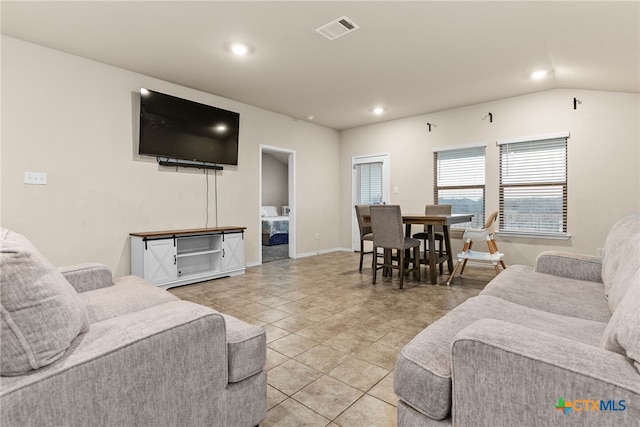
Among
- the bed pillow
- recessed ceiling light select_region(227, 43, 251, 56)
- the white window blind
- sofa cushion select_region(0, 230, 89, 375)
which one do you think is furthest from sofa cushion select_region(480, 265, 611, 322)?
the bed pillow

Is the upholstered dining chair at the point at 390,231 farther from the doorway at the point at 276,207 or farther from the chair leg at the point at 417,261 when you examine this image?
the doorway at the point at 276,207

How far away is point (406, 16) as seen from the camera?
266cm

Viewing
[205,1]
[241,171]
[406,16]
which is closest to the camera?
[205,1]

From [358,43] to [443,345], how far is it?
291 centimetres

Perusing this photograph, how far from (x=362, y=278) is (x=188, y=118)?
3.12 meters

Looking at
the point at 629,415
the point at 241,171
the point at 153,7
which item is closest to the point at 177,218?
the point at 241,171

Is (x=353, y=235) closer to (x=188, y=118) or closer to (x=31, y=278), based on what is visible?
(x=188, y=118)

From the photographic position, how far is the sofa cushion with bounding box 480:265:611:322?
5.23ft

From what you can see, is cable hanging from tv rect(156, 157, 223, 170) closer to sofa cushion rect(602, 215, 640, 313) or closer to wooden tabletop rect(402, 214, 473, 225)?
wooden tabletop rect(402, 214, 473, 225)

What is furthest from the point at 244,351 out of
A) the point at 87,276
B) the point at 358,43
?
the point at 358,43

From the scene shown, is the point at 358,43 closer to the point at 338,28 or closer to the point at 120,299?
the point at 338,28

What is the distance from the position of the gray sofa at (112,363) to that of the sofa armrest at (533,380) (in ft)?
2.54

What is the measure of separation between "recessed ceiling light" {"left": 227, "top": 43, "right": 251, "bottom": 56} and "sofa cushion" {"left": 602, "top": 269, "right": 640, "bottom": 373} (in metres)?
3.36

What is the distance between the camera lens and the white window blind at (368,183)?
634cm
